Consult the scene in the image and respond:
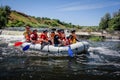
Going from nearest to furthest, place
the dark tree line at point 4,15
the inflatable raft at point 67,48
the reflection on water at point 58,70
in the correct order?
the reflection on water at point 58,70
the inflatable raft at point 67,48
the dark tree line at point 4,15

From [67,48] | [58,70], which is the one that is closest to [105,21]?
[67,48]

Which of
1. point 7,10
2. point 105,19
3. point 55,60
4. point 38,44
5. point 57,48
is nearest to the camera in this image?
point 55,60

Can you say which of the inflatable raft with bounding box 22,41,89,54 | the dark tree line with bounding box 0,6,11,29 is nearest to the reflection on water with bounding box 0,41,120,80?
the inflatable raft with bounding box 22,41,89,54

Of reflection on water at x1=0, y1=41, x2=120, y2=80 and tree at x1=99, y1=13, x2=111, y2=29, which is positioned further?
tree at x1=99, y1=13, x2=111, y2=29

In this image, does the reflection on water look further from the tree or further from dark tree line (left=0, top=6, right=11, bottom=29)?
the tree

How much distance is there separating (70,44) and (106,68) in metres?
5.09

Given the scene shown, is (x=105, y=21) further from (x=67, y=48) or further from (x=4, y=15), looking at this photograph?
(x=67, y=48)

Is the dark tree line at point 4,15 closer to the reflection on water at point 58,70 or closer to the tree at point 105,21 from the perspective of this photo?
the tree at point 105,21

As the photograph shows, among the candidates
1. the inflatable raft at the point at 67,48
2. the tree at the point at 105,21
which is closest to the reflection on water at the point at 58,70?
the inflatable raft at the point at 67,48

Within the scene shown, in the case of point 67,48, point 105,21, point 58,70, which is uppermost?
point 105,21

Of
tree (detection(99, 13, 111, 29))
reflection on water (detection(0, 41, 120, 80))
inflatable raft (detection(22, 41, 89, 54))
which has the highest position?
tree (detection(99, 13, 111, 29))

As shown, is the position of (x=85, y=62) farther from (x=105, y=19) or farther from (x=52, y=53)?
(x=105, y=19)

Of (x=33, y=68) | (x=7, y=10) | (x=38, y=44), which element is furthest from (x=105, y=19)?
(x=33, y=68)

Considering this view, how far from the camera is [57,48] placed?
1745 cm
